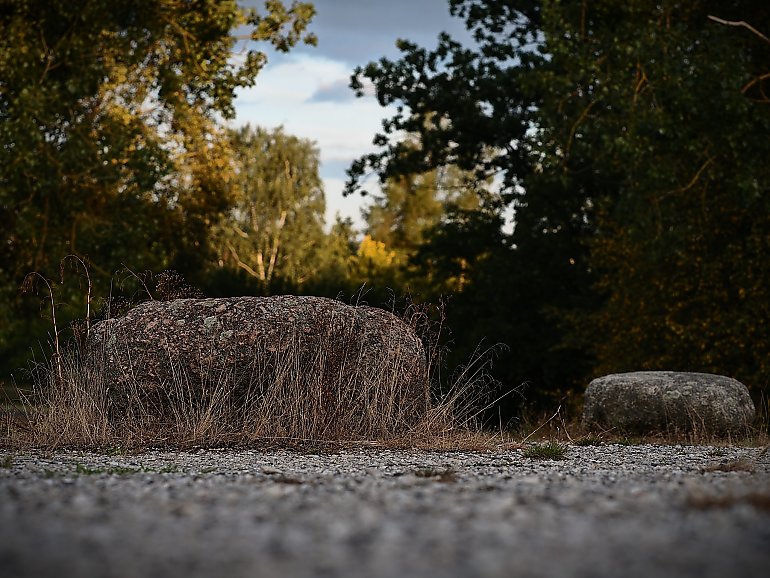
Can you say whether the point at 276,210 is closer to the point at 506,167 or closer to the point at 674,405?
the point at 506,167

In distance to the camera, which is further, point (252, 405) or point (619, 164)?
point (619, 164)

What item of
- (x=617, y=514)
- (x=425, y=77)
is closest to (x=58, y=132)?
(x=425, y=77)

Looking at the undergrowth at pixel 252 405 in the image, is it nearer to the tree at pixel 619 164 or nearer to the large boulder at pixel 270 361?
the large boulder at pixel 270 361

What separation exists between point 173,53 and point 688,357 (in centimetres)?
1180

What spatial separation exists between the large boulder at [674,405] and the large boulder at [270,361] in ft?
10.6

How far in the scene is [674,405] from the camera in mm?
11523

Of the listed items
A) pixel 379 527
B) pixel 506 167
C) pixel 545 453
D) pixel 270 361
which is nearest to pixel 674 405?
pixel 545 453

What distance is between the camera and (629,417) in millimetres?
11672

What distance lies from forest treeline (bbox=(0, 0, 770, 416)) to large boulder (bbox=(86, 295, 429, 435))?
810mm

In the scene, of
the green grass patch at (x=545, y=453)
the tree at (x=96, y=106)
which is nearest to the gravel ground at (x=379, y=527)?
Answer: the green grass patch at (x=545, y=453)

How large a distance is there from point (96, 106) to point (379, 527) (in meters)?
18.8

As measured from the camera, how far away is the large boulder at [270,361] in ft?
29.6

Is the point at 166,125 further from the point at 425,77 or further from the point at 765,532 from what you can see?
the point at 765,532

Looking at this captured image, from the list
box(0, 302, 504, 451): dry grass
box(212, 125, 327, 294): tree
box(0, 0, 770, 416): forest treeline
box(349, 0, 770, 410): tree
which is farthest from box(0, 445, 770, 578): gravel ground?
box(212, 125, 327, 294): tree
